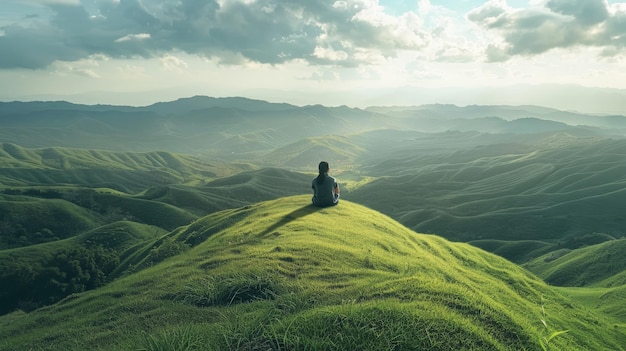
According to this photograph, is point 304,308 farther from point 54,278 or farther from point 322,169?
point 54,278

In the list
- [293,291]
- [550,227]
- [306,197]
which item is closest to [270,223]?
[306,197]

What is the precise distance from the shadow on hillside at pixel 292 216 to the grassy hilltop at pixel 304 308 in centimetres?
24

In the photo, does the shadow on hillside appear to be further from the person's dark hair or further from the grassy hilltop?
the person's dark hair

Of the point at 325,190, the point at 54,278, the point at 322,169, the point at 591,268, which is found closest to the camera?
the point at 322,169

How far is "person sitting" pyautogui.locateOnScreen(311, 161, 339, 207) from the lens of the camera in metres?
32.2

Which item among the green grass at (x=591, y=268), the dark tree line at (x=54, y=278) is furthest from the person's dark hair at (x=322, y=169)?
the green grass at (x=591, y=268)

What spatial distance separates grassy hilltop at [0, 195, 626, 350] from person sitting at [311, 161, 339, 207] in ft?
13.2

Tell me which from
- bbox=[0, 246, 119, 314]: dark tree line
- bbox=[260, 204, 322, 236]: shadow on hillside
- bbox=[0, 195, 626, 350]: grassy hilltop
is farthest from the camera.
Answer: bbox=[0, 246, 119, 314]: dark tree line

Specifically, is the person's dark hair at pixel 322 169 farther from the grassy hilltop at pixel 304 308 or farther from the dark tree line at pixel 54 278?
the dark tree line at pixel 54 278

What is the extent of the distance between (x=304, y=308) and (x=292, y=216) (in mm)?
18499

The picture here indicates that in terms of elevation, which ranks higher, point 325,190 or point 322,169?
point 322,169

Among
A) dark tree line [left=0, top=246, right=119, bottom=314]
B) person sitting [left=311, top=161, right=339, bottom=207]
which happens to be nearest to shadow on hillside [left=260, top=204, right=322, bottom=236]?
→ person sitting [left=311, top=161, right=339, bottom=207]

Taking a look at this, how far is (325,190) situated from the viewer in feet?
109

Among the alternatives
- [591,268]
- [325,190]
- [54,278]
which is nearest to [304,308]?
[325,190]
